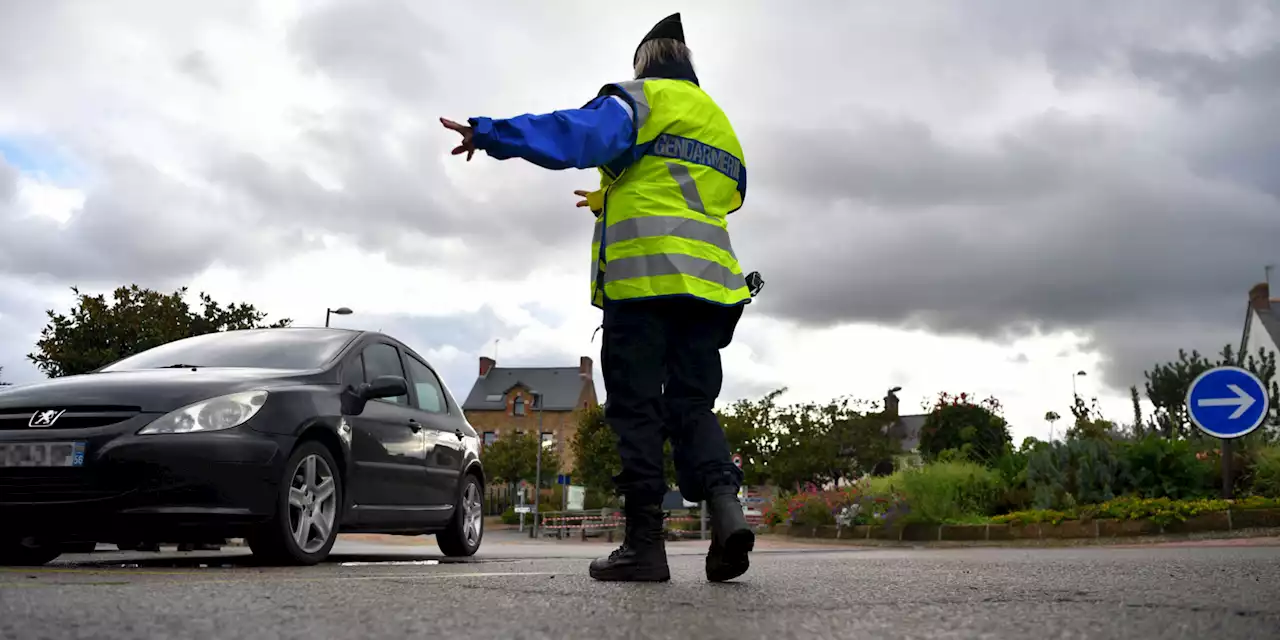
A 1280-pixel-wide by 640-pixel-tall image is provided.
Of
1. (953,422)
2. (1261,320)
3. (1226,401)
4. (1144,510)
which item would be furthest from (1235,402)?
(1261,320)

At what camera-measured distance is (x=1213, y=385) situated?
11.9 m

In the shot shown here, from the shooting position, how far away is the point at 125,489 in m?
5.16

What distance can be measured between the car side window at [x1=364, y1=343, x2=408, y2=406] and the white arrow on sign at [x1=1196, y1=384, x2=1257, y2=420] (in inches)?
337

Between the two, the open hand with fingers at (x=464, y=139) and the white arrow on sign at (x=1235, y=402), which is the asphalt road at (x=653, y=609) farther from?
the white arrow on sign at (x=1235, y=402)

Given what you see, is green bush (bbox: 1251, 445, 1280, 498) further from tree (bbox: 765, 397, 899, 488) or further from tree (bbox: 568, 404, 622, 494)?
tree (bbox: 568, 404, 622, 494)

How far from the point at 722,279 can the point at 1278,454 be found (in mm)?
11256

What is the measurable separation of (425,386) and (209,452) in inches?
103

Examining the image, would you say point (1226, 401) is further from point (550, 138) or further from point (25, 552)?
point (25, 552)

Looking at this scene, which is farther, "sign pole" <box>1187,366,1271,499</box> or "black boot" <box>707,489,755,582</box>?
"sign pole" <box>1187,366,1271,499</box>

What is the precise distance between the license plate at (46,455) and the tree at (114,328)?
23424 millimetres

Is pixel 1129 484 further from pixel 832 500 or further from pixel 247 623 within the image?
pixel 247 623

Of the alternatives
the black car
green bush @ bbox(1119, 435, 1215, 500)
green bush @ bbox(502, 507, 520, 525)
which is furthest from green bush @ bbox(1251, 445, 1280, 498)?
green bush @ bbox(502, 507, 520, 525)

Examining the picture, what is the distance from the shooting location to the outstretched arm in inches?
154

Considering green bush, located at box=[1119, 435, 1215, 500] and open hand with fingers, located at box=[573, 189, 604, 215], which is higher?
open hand with fingers, located at box=[573, 189, 604, 215]
